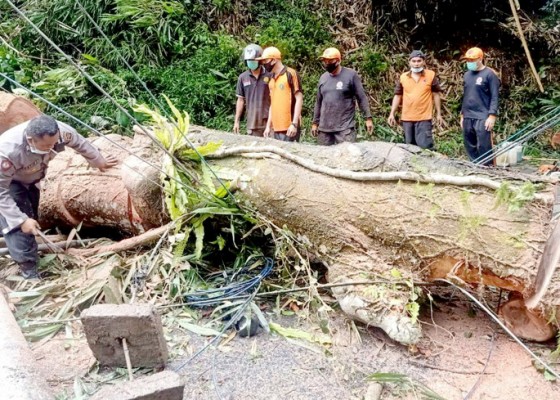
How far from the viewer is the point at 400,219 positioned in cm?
329

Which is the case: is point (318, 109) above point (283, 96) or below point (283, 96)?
below

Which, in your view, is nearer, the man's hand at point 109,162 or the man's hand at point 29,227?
the man's hand at point 29,227

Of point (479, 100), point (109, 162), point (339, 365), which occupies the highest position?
point (479, 100)

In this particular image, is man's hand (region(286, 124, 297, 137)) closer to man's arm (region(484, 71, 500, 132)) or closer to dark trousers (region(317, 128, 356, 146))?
dark trousers (region(317, 128, 356, 146))

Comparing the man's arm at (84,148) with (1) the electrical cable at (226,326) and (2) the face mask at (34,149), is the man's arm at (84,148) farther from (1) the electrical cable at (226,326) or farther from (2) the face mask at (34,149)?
(1) the electrical cable at (226,326)

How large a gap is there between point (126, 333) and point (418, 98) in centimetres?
459

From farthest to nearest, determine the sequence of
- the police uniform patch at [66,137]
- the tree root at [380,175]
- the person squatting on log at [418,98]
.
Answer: the person squatting on log at [418,98] < the police uniform patch at [66,137] < the tree root at [380,175]

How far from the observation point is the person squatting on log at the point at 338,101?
5875 millimetres

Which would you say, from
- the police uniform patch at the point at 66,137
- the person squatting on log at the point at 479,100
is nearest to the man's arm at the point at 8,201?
the police uniform patch at the point at 66,137

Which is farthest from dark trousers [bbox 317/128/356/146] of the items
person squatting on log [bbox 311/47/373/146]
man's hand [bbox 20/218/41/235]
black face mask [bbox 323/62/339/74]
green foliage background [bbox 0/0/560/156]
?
man's hand [bbox 20/218/41/235]

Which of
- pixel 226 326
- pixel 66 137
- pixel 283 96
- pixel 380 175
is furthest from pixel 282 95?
pixel 226 326

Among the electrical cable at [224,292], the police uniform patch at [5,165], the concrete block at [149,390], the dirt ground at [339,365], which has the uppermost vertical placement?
the police uniform patch at [5,165]

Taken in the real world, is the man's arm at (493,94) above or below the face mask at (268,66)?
below

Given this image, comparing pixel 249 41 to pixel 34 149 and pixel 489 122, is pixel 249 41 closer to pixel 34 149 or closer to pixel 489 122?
pixel 489 122
